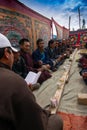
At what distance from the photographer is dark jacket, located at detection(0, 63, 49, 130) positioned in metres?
0.86

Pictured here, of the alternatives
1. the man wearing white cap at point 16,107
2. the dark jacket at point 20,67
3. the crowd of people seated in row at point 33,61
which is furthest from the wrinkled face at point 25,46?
the man wearing white cap at point 16,107

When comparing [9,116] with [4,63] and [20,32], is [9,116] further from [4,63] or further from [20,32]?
[20,32]

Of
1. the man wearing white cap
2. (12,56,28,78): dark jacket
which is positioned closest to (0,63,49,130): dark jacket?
the man wearing white cap

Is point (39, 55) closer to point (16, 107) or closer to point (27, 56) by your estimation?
point (27, 56)

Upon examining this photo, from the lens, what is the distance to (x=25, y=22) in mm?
4141

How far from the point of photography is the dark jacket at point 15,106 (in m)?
0.86

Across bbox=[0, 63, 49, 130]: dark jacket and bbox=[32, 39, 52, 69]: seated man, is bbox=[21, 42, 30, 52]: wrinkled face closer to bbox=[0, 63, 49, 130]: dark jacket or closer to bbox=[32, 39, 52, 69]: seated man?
bbox=[32, 39, 52, 69]: seated man

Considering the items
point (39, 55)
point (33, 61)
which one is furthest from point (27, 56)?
point (39, 55)

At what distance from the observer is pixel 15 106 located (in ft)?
2.90

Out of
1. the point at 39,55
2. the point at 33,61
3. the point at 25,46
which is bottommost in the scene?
the point at 33,61

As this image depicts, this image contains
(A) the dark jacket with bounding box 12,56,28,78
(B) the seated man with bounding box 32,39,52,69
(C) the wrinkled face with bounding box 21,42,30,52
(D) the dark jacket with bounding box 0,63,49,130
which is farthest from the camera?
(B) the seated man with bounding box 32,39,52,69

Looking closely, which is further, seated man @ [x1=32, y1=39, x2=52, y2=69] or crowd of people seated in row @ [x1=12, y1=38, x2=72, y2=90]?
seated man @ [x1=32, y1=39, x2=52, y2=69]

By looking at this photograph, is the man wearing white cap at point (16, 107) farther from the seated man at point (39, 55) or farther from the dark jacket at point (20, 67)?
the seated man at point (39, 55)

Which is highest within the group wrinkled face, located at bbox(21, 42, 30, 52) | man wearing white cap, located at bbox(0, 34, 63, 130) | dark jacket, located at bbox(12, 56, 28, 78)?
wrinkled face, located at bbox(21, 42, 30, 52)
